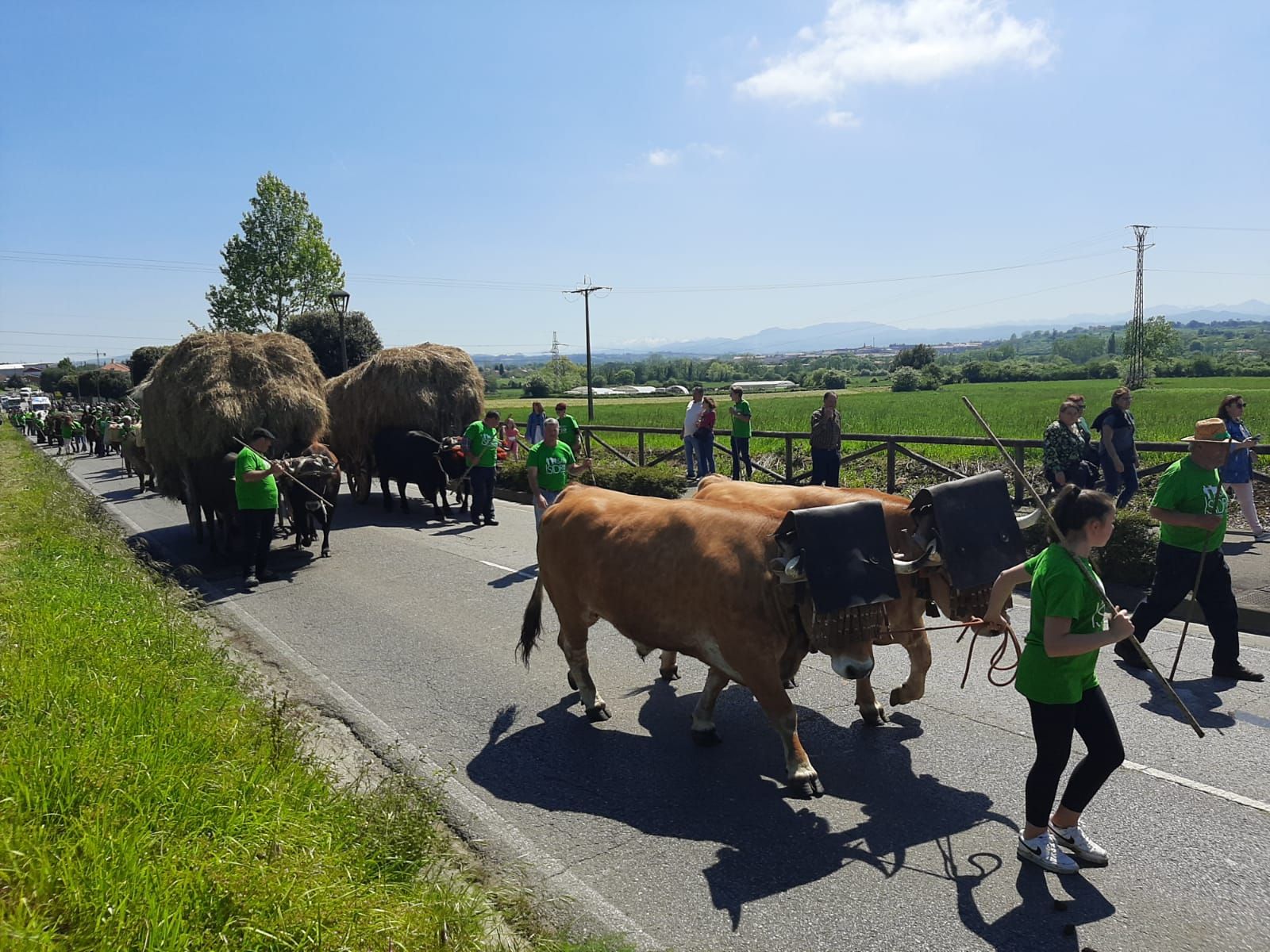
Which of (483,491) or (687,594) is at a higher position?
(687,594)

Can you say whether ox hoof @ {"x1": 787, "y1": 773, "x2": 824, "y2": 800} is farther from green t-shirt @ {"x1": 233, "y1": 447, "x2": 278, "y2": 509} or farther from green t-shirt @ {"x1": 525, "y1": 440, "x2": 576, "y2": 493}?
green t-shirt @ {"x1": 233, "y1": 447, "x2": 278, "y2": 509}

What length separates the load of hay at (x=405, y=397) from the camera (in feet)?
53.0

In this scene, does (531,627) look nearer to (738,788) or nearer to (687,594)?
(687,594)

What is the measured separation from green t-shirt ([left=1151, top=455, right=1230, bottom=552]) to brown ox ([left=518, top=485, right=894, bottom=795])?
10.7 ft

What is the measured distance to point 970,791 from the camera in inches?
190

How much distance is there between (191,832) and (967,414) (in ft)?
99.4

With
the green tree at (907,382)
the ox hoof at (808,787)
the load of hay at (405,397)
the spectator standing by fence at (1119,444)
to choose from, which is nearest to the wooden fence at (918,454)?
the spectator standing by fence at (1119,444)

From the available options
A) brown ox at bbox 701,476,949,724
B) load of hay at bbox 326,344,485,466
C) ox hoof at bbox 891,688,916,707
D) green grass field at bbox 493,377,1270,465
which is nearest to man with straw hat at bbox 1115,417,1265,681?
brown ox at bbox 701,476,949,724

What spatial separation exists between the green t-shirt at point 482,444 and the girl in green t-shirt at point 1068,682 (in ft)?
35.2

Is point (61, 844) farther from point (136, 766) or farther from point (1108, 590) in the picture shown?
point (1108, 590)

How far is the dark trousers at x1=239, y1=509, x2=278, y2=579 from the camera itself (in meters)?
10.6

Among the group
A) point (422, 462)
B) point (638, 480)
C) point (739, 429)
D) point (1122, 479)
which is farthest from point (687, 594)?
point (739, 429)

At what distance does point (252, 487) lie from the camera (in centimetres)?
1039

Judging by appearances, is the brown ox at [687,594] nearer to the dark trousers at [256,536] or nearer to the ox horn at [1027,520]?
the ox horn at [1027,520]
